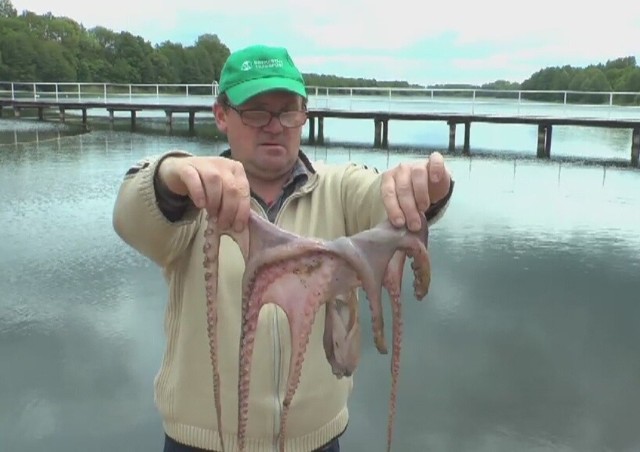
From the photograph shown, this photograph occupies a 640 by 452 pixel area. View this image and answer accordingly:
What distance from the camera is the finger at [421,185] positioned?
1.74 metres

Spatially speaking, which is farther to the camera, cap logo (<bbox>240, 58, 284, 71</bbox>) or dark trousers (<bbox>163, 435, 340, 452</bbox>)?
dark trousers (<bbox>163, 435, 340, 452</bbox>)

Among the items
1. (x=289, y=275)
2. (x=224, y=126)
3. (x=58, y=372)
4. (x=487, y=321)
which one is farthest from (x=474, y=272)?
(x=289, y=275)

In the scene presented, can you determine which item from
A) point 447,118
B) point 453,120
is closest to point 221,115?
point 447,118

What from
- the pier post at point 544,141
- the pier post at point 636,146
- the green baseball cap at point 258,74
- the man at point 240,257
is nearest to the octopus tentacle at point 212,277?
the man at point 240,257

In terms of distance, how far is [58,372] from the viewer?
303 inches

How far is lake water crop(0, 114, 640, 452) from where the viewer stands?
6.84 meters

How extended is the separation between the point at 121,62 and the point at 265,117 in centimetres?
10973

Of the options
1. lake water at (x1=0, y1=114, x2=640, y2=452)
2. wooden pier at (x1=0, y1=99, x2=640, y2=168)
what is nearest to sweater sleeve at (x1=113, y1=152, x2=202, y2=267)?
lake water at (x1=0, y1=114, x2=640, y2=452)

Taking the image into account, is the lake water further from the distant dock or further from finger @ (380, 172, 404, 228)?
the distant dock

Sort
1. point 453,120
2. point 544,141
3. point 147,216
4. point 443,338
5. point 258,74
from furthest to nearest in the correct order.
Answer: point 453,120
point 544,141
point 443,338
point 258,74
point 147,216

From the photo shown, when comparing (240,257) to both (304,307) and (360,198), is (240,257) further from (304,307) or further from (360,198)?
(304,307)

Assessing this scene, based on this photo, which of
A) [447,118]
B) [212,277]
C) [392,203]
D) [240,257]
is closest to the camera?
[212,277]

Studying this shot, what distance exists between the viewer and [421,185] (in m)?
1.76

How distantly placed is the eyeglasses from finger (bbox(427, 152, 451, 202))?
636 mm
